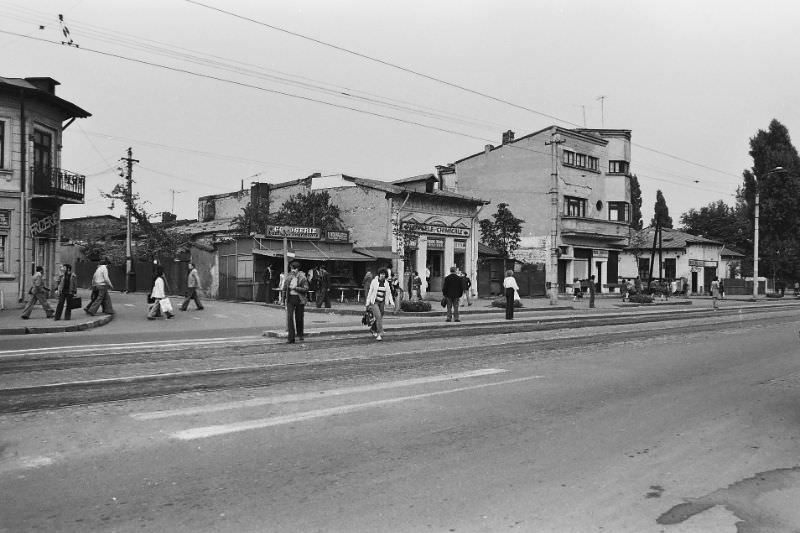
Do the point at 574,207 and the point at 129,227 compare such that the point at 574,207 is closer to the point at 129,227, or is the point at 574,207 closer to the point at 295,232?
the point at 295,232

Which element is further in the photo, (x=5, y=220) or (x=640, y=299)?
(x=640, y=299)

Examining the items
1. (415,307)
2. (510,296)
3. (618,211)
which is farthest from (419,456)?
(618,211)

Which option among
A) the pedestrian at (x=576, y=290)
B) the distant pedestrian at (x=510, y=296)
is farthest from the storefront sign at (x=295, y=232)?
the pedestrian at (x=576, y=290)

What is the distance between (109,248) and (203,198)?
8.84 metres

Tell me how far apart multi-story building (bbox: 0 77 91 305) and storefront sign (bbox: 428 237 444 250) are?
62.3ft

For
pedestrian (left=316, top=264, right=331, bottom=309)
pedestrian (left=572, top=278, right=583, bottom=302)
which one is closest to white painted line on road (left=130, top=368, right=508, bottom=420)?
pedestrian (left=316, top=264, right=331, bottom=309)

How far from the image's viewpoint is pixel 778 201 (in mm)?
58844

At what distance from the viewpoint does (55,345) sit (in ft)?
45.2

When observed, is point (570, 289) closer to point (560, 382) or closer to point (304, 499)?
point (560, 382)

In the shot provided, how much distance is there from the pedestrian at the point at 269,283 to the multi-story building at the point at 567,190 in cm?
2394

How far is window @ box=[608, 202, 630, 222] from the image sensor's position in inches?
2084

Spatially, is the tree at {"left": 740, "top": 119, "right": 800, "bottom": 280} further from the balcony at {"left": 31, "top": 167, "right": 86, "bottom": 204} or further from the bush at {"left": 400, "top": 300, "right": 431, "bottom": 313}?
the balcony at {"left": 31, "top": 167, "right": 86, "bottom": 204}

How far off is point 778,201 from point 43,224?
5886 cm

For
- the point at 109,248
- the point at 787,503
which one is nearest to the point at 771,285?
the point at 109,248
